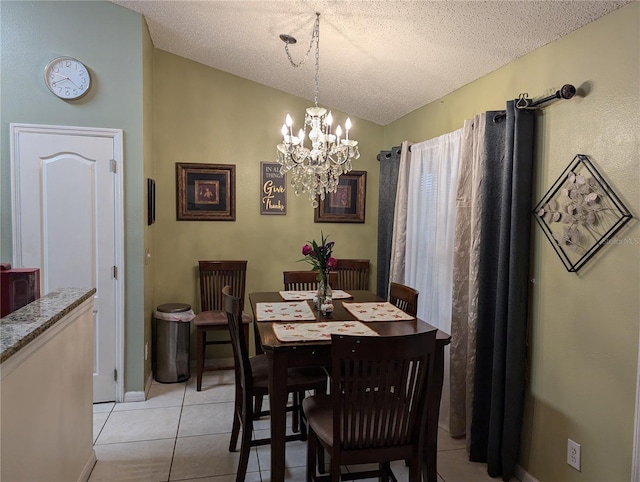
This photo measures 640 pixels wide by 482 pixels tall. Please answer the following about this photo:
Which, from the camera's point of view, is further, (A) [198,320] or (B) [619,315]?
(A) [198,320]

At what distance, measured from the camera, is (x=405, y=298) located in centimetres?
280

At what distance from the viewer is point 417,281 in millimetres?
3568

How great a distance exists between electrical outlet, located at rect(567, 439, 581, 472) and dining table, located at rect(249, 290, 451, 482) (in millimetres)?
656

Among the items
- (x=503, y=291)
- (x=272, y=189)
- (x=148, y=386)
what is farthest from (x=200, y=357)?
(x=503, y=291)

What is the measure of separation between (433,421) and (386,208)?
7.75 feet

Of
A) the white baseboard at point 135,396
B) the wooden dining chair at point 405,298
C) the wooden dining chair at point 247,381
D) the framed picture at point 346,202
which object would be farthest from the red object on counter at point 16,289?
the framed picture at point 346,202

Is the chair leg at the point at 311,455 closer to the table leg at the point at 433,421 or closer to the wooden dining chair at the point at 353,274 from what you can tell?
the table leg at the point at 433,421

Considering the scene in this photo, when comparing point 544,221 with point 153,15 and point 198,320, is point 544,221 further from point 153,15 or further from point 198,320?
point 153,15

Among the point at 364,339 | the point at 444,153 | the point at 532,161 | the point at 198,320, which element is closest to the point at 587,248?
the point at 532,161

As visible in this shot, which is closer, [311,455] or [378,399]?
[378,399]

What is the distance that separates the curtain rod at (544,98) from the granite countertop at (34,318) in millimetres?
2481

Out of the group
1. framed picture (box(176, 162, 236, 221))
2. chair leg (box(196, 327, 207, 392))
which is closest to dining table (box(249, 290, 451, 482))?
chair leg (box(196, 327, 207, 392))

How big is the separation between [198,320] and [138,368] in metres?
0.59

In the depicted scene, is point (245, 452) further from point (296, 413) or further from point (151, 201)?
point (151, 201)
